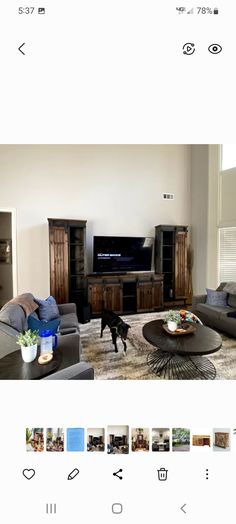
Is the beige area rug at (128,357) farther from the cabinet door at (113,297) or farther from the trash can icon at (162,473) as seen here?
the trash can icon at (162,473)

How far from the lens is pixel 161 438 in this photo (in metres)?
0.52

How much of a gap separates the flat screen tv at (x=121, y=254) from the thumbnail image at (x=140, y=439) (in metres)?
3.60

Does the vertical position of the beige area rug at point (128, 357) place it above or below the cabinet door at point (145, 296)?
below

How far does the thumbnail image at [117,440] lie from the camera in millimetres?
510

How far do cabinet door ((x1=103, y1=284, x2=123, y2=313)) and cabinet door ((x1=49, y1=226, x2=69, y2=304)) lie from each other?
69cm

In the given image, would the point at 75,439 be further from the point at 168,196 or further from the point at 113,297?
the point at 168,196

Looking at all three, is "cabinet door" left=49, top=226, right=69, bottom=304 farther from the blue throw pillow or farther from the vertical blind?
the vertical blind

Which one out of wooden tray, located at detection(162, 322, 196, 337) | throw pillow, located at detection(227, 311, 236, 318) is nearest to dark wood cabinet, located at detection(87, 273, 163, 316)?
throw pillow, located at detection(227, 311, 236, 318)

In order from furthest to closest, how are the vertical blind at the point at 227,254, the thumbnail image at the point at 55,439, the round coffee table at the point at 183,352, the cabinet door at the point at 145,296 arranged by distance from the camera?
the cabinet door at the point at 145,296 → the vertical blind at the point at 227,254 → the round coffee table at the point at 183,352 → the thumbnail image at the point at 55,439

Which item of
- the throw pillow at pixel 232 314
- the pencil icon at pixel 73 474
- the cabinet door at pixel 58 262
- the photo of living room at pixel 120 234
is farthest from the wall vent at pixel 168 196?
the pencil icon at pixel 73 474

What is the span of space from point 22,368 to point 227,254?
12.3 ft

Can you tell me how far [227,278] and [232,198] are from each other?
4.49ft
